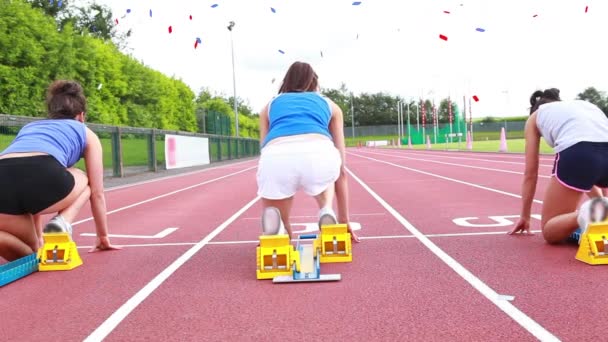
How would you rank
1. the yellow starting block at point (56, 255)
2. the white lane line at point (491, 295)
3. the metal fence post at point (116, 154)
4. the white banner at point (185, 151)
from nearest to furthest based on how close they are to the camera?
1. the white lane line at point (491, 295)
2. the yellow starting block at point (56, 255)
3. the metal fence post at point (116, 154)
4. the white banner at point (185, 151)

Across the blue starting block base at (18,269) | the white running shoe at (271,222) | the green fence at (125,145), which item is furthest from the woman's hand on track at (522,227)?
the green fence at (125,145)

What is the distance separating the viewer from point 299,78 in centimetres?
472

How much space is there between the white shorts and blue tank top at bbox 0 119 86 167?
5.63ft

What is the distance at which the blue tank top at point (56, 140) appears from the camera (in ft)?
15.4

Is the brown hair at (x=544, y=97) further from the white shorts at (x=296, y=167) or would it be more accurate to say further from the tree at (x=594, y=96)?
the tree at (x=594, y=96)

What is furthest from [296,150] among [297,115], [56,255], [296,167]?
[56,255]

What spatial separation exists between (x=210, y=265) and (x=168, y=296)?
40.0 inches

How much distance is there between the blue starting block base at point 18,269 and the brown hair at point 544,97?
183 inches

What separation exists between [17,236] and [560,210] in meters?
4.57

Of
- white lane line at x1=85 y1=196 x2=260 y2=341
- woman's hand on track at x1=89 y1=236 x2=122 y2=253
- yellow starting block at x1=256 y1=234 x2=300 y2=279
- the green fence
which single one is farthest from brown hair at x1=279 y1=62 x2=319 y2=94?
the green fence

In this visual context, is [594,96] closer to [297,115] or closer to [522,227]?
[522,227]

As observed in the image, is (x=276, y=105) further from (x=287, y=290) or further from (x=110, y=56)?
(x=110, y=56)

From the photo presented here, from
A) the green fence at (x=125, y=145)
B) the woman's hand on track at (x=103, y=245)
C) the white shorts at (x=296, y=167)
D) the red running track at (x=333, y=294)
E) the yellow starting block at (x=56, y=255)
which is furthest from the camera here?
the green fence at (x=125, y=145)

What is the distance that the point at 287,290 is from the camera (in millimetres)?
4016
